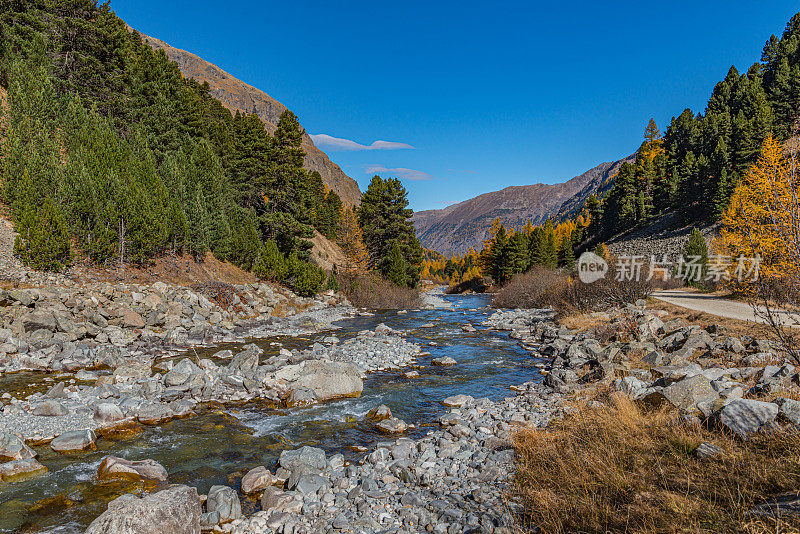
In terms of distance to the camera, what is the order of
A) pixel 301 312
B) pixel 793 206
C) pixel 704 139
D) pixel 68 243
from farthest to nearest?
pixel 704 139 → pixel 301 312 → pixel 68 243 → pixel 793 206

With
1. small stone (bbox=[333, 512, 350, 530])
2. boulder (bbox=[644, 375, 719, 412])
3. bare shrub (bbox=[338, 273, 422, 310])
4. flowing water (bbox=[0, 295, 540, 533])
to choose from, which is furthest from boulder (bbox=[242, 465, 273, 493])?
bare shrub (bbox=[338, 273, 422, 310])

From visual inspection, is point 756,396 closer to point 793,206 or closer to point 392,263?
point 793,206

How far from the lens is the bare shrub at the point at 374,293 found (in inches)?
1383

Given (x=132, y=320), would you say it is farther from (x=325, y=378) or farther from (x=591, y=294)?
(x=591, y=294)

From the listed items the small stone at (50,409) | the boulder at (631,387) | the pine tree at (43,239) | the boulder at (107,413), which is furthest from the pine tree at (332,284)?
the boulder at (631,387)

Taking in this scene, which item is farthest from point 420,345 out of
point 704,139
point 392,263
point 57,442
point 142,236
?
point 704,139

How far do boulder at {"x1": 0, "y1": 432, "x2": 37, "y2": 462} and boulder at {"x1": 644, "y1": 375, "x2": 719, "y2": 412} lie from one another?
36.1ft

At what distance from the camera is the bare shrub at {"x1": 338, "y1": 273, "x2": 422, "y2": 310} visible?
1383 inches

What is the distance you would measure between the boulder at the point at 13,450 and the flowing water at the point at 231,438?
0.27 metres

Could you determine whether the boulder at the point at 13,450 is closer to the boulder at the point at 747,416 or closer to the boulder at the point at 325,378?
the boulder at the point at 325,378

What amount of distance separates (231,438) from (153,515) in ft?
11.3

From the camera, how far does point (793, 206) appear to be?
4902 mm

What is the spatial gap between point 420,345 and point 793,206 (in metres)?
14.6

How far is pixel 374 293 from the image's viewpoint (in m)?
35.7
